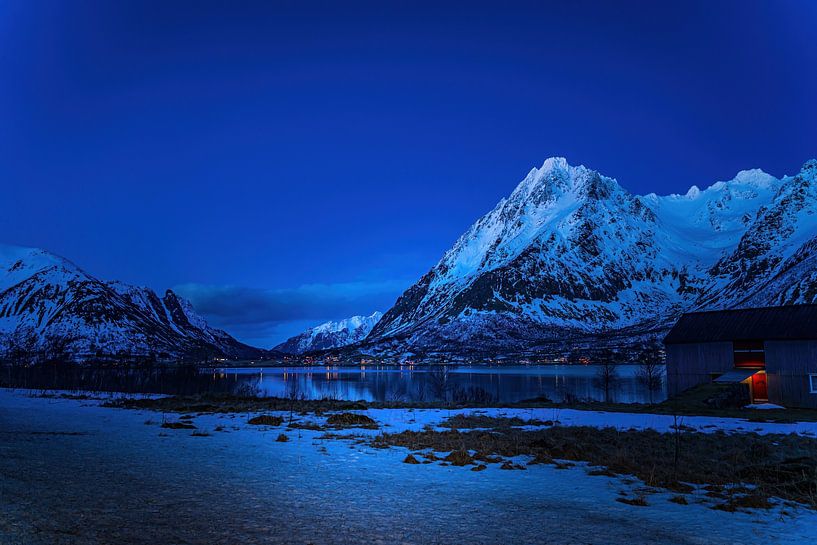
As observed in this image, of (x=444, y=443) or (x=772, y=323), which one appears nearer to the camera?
(x=444, y=443)

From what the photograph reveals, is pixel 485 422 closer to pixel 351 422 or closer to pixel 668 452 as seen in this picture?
pixel 351 422

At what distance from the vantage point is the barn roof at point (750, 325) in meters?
52.8

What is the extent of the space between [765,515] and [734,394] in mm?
43239

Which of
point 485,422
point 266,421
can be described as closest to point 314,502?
point 266,421

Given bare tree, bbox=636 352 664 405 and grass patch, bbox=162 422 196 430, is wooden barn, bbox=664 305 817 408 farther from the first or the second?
grass patch, bbox=162 422 196 430

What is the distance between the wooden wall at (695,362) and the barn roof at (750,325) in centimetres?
78

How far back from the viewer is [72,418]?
33344 mm

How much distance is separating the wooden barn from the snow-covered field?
44.3m

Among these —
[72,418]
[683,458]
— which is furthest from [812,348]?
[72,418]

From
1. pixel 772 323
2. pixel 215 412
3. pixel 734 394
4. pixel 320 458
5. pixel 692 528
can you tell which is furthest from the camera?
pixel 772 323

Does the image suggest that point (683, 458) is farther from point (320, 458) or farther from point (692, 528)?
point (320, 458)

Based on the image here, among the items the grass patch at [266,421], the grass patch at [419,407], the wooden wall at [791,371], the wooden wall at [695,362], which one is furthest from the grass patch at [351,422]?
the wooden wall at [695,362]

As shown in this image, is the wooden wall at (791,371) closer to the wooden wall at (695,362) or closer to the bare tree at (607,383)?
the wooden wall at (695,362)

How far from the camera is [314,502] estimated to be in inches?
523
